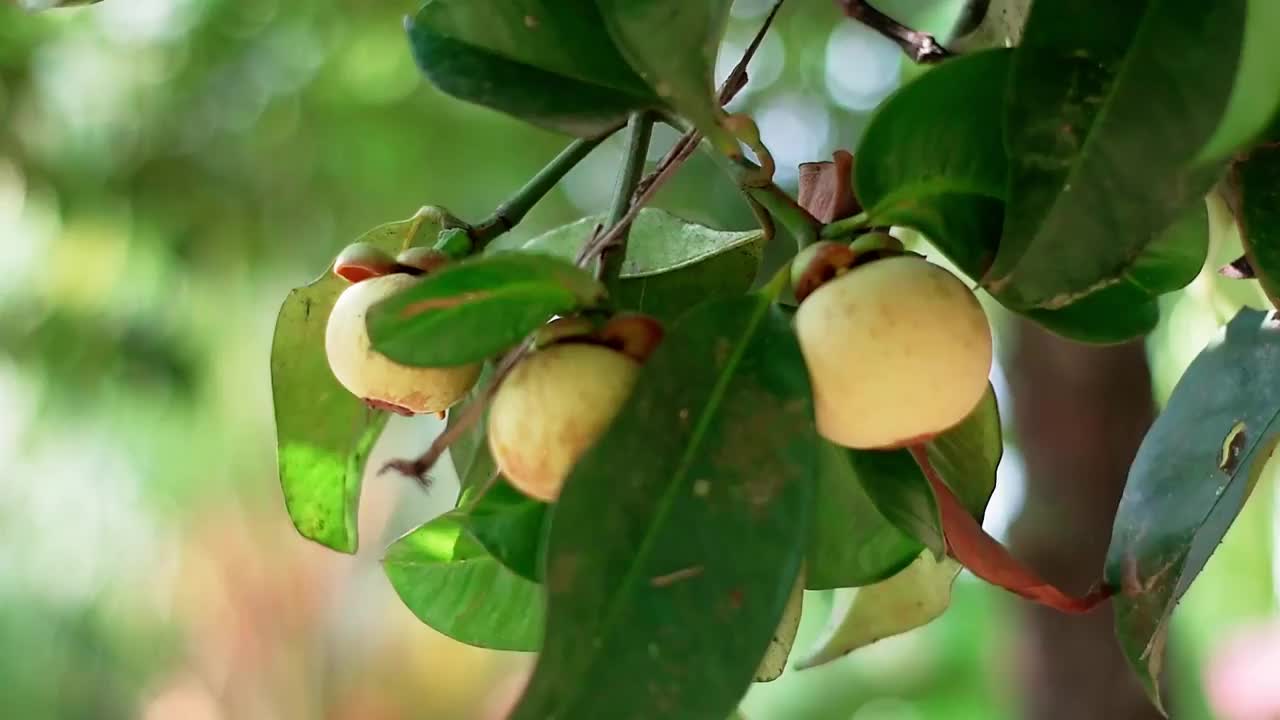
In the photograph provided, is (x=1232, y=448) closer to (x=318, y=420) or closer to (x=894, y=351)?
(x=894, y=351)

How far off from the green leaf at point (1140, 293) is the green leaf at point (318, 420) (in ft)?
0.58

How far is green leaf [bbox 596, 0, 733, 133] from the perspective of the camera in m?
0.22

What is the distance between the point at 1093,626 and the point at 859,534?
624 millimetres

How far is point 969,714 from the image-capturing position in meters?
2.14

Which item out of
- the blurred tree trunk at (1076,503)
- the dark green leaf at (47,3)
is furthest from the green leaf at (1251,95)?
the blurred tree trunk at (1076,503)

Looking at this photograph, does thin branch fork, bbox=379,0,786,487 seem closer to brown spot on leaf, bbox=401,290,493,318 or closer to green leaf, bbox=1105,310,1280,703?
brown spot on leaf, bbox=401,290,493,318


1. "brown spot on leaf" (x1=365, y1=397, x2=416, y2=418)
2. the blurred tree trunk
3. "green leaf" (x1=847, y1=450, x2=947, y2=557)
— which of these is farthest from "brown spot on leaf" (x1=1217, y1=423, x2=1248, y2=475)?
the blurred tree trunk

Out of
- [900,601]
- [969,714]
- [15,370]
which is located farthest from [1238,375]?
[969,714]

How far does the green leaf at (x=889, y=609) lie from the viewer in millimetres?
366

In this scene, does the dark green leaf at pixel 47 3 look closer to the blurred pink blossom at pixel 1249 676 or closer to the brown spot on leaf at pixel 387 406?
the brown spot on leaf at pixel 387 406

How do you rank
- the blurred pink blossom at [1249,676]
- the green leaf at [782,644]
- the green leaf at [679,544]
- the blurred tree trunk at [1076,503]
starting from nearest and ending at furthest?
the green leaf at [679,544], the green leaf at [782,644], the blurred tree trunk at [1076,503], the blurred pink blossom at [1249,676]

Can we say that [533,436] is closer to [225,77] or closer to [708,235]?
[708,235]

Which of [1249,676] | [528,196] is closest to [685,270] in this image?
[528,196]

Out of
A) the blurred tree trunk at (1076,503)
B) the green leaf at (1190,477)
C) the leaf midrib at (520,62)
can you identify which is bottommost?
the blurred tree trunk at (1076,503)
